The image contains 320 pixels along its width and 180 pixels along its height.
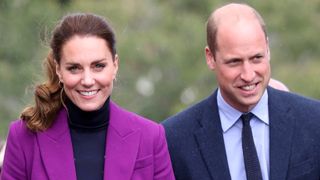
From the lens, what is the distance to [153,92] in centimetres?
2214

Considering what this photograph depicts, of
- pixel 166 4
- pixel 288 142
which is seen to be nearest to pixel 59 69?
pixel 288 142

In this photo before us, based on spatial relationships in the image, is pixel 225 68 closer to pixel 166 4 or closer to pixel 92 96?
pixel 92 96

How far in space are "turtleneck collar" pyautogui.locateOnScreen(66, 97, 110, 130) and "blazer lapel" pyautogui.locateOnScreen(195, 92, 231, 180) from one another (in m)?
0.62

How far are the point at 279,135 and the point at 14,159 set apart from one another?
139cm

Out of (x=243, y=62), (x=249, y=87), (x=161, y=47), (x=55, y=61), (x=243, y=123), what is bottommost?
(x=161, y=47)

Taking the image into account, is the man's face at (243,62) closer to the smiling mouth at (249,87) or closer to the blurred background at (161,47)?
the smiling mouth at (249,87)

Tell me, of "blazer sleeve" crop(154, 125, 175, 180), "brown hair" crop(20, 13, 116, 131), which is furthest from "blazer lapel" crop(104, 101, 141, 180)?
"brown hair" crop(20, 13, 116, 131)

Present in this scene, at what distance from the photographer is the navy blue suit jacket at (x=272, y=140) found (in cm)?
565

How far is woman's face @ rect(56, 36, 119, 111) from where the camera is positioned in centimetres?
528

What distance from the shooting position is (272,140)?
18.7ft

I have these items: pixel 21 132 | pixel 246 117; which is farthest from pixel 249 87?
pixel 21 132

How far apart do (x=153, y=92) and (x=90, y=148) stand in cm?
1674

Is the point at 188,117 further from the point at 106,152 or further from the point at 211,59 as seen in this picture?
the point at 106,152

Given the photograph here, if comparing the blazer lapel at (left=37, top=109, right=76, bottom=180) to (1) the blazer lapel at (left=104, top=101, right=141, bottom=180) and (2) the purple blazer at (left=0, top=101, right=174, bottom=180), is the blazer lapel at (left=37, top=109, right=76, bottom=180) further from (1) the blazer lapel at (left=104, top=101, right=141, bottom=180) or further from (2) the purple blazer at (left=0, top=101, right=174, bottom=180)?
(1) the blazer lapel at (left=104, top=101, right=141, bottom=180)
